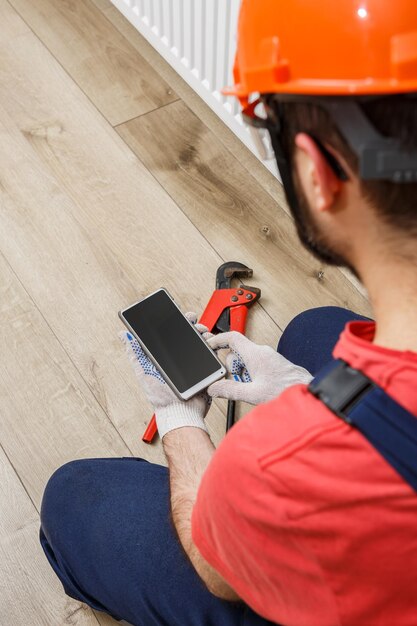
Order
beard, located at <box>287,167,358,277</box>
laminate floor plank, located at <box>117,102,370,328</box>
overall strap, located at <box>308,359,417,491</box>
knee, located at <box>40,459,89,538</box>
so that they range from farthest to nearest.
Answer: laminate floor plank, located at <box>117,102,370,328</box> → knee, located at <box>40,459,89,538</box> → beard, located at <box>287,167,358,277</box> → overall strap, located at <box>308,359,417,491</box>

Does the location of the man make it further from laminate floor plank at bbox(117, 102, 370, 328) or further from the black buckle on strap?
laminate floor plank at bbox(117, 102, 370, 328)

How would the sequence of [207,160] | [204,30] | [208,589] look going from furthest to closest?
[207,160] → [204,30] → [208,589]

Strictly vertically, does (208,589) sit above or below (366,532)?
below

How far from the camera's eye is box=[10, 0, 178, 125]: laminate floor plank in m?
1.86

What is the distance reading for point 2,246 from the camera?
1.62 meters

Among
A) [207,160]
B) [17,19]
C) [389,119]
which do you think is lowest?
[207,160]

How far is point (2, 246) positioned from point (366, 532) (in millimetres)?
1277

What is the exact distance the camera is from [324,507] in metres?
0.57

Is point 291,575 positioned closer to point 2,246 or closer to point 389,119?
point 389,119

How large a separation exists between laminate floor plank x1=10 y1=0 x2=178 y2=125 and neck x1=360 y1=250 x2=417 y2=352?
134 cm

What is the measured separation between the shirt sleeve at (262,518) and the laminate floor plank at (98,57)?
4.51ft

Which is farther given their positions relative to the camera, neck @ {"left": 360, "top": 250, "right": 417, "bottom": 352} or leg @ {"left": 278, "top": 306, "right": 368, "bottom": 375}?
leg @ {"left": 278, "top": 306, "right": 368, "bottom": 375}

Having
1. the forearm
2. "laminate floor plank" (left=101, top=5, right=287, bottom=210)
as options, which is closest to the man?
the forearm

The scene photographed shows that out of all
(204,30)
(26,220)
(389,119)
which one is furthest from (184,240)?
(389,119)
